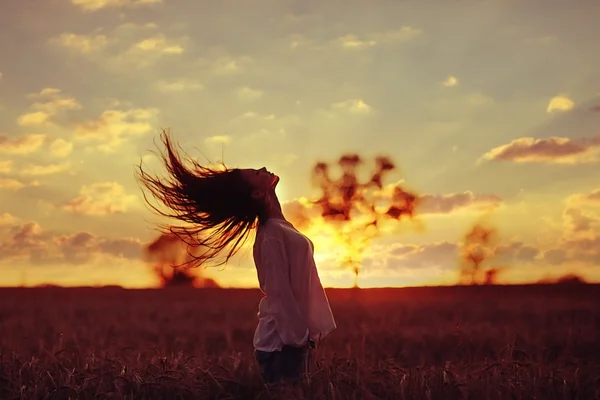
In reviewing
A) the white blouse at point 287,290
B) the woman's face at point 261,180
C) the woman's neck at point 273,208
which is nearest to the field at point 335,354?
the white blouse at point 287,290

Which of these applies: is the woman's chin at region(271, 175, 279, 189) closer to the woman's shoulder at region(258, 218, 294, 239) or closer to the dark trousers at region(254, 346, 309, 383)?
the woman's shoulder at region(258, 218, 294, 239)

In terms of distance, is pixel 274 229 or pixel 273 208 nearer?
pixel 274 229

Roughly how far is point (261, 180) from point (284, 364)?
133cm

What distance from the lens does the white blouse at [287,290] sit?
6059 millimetres

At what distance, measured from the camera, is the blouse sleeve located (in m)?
6.04

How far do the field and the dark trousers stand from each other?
0.38 feet

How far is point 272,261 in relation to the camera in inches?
237

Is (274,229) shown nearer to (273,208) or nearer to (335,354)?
(273,208)

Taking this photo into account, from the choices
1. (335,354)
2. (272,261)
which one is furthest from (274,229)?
(335,354)

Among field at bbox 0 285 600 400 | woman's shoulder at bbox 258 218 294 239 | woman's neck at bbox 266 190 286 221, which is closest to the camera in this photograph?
field at bbox 0 285 600 400

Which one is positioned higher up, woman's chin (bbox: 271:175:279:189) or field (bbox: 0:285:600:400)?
woman's chin (bbox: 271:175:279:189)

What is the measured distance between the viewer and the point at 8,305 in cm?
2752

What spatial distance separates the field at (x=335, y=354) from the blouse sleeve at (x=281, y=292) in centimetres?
38

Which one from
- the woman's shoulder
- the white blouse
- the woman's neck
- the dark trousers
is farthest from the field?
the woman's neck
